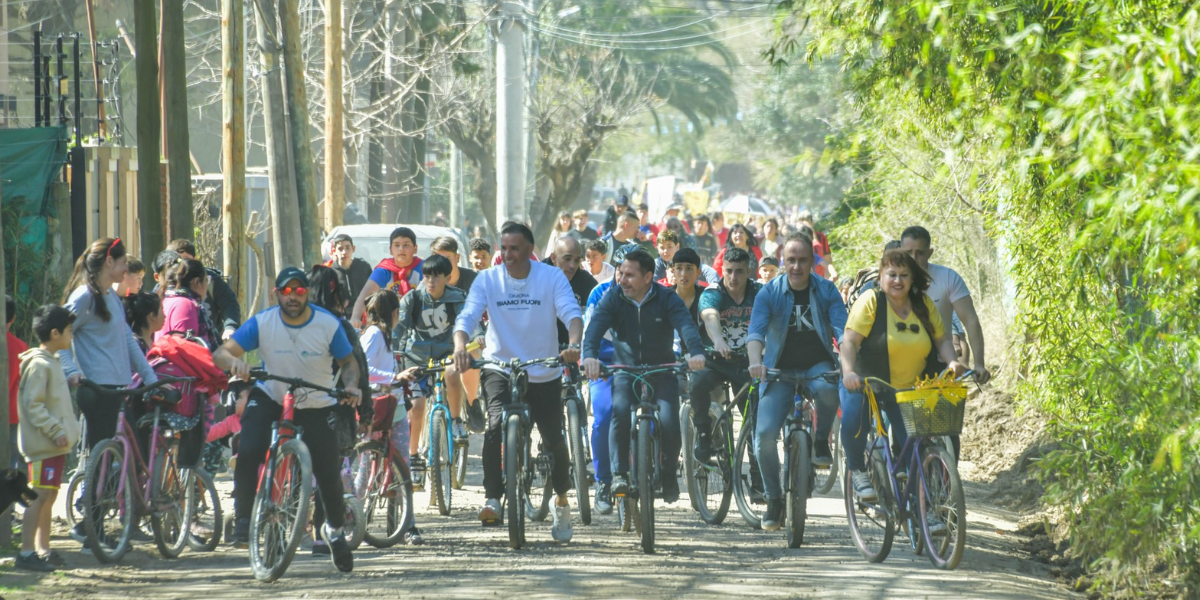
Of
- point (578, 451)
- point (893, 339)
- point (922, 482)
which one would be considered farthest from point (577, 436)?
point (922, 482)

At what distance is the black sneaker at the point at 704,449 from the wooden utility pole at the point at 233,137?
688 cm

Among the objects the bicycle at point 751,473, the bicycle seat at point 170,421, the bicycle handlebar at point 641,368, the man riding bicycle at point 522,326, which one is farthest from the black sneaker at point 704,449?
the bicycle seat at point 170,421

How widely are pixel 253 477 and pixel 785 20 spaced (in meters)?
5.43

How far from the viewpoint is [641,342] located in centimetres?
897

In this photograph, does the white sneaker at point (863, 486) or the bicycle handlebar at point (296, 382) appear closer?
the bicycle handlebar at point (296, 382)

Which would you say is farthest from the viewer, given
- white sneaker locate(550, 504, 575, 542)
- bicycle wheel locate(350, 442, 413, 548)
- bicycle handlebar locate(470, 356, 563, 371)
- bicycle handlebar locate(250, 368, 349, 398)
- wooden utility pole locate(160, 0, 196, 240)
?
wooden utility pole locate(160, 0, 196, 240)

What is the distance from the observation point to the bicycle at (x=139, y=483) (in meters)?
7.92

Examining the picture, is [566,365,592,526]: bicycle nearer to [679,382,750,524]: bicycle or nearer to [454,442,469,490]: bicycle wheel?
[679,382,750,524]: bicycle

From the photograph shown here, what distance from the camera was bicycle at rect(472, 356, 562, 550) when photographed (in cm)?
830

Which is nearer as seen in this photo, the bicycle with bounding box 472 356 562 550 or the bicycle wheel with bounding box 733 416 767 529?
the bicycle with bounding box 472 356 562 550

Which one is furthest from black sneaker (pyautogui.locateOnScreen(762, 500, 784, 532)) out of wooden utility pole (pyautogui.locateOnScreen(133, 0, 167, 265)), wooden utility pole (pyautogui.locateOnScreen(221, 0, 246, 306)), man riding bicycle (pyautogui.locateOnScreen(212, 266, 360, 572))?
wooden utility pole (pyautogui.locateOnScreen(221, 0, 246, 306))

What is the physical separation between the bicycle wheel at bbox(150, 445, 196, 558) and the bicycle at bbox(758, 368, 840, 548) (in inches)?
137

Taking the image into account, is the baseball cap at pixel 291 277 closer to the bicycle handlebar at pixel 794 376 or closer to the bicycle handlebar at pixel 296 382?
the bicycle handlebar at pixel 296 382

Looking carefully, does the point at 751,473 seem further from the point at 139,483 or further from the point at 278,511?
the point at 139,483
